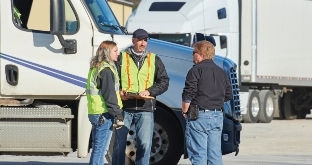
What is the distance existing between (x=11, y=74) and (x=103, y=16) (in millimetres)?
1310

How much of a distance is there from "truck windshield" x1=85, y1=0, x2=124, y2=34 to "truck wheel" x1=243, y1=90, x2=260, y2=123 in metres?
18.9

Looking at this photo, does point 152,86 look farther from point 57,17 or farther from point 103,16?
point 103,16

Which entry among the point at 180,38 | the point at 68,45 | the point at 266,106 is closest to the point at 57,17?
the point at 68,45

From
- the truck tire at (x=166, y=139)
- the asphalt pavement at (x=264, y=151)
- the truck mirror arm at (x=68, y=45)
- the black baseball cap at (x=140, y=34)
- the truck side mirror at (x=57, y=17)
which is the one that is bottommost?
the asphalt pavement at (x=264, y=151)

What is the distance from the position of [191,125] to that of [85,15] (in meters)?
2.30

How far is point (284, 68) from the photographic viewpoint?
33.5 meters

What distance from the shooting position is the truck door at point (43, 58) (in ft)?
40.8

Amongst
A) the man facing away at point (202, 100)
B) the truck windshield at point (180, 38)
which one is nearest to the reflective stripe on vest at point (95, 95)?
the man facing away at point (202, 100)

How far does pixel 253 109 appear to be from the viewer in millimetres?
32062

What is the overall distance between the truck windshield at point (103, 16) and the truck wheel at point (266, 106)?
1957 centimetres

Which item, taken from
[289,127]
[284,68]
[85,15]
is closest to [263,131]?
[289,127]

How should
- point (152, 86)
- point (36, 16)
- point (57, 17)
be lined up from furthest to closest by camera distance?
point (36, 16)
point (57, 17)
point (152, 86)

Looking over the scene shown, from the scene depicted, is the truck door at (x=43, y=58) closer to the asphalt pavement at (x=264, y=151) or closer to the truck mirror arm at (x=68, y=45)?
the truck mirror arm at (x=68, y=45)

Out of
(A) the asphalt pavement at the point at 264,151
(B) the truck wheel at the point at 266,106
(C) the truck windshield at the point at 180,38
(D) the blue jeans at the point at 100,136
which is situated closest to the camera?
(D) the blue jeans at the point at 100,136
